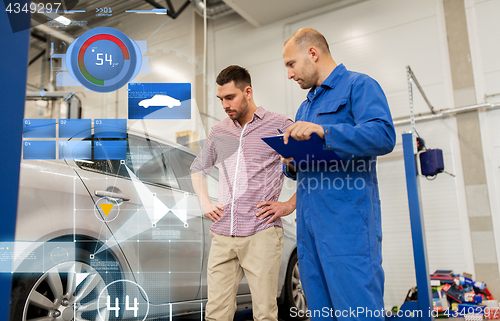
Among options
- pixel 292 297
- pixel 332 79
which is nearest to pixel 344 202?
pixel 332 79

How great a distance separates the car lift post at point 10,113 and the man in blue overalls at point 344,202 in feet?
2.87

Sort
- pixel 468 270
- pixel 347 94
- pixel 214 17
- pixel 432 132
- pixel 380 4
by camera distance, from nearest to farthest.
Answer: pixel 347 94, pixel 468 270, pixel 432 132, pixel 380 4, pixel 214 17

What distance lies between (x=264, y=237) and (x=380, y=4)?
190 inches

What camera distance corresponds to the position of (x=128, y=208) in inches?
71.6

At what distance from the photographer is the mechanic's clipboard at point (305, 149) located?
1227 millimetres

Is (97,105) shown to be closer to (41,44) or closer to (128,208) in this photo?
(41,44)

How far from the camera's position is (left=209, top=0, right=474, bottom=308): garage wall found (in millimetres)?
4738

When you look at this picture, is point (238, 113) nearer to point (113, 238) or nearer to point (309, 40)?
point (309, 40)

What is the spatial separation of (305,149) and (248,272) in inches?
27.2

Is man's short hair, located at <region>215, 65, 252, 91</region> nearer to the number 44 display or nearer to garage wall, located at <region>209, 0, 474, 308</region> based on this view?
the number 44 display

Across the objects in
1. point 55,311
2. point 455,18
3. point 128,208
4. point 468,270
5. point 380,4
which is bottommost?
point 468,270

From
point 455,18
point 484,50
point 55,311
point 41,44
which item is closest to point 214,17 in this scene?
point 455,18

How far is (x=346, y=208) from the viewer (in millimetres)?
1242

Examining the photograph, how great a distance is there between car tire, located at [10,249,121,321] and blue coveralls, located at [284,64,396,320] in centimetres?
94
